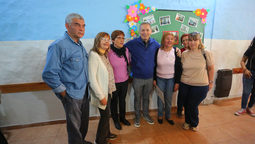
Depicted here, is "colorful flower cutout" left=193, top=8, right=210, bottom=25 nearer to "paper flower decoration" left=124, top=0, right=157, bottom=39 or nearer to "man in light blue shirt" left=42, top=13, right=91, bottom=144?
"paper flower decoration" left=124, top=0, right=157, bottom=39

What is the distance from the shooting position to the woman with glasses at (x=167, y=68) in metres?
1.70

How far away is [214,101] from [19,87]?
12.8ft

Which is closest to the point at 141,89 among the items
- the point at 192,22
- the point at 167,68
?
the point at 167,68

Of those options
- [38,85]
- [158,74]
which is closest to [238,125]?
[158,74]

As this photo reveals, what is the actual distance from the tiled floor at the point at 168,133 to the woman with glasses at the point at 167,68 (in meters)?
0.48

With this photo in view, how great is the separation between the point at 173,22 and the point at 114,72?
146cm

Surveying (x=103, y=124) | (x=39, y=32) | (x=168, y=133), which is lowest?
(x=168, y=133)

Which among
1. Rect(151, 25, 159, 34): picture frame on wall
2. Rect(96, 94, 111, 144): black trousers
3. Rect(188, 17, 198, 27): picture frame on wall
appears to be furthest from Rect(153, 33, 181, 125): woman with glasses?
Rect(96, 94, 111, 144): black trousers

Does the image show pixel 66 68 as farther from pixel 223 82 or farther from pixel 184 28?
pixel 223 82

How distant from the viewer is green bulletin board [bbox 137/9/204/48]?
1972mm

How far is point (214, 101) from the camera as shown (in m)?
2.59

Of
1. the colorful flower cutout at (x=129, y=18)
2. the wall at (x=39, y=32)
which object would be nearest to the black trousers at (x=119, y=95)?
the wall at (x=39, y=32)

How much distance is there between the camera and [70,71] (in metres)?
1.11

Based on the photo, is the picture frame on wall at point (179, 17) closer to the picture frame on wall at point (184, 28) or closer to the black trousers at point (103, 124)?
the picture frame on wall at point (184, 28)
